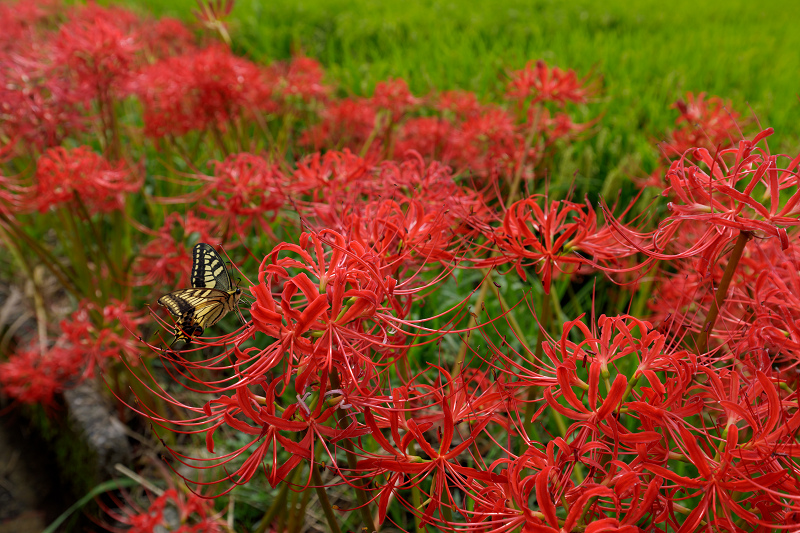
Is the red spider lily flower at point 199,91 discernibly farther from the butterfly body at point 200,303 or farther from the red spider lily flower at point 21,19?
the butterfly body at point 200,303

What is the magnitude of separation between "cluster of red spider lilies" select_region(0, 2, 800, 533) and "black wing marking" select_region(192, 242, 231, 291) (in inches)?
4.2

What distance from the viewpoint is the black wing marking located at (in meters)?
1.33

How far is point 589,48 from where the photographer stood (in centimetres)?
474

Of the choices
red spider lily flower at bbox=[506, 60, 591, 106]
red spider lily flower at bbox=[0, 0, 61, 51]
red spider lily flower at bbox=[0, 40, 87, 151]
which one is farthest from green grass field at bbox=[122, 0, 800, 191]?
red spider lily flower at bbox=[0, 40, 87, 151]

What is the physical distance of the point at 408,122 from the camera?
3168mm

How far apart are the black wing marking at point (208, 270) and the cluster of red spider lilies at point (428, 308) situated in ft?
0.35

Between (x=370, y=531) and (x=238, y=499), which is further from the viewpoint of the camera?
(x=238, y=499)

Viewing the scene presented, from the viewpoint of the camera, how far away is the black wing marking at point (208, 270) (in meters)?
1.33

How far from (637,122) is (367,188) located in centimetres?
285

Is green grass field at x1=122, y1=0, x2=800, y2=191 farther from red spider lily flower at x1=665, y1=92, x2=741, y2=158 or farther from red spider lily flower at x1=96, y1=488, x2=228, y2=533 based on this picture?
red spider lily flower at x1=96, y1=488, x2=228, y2=533

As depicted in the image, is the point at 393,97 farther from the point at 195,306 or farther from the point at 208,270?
the point at 195,306

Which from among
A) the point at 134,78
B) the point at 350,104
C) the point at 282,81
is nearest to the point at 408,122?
the point at 350,104

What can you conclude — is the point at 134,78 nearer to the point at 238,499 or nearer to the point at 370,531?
the point at 238,499

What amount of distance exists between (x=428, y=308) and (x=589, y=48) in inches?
133
